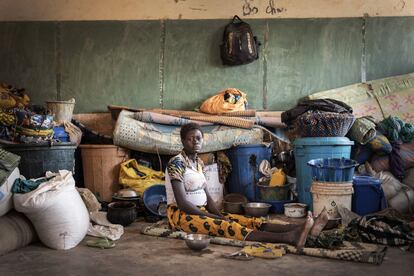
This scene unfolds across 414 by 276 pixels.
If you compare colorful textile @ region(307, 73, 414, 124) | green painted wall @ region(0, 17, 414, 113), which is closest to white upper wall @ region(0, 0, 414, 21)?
green painted wall @ region(0, 17, 414, 113)

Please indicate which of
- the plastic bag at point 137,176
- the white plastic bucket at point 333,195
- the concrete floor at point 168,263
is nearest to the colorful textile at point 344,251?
the concrete floor at point 168,263

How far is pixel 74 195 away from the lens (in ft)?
12.1

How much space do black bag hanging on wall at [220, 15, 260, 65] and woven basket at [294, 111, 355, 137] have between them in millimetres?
1729

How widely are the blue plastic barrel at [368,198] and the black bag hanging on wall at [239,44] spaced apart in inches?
104

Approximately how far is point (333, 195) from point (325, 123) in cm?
92

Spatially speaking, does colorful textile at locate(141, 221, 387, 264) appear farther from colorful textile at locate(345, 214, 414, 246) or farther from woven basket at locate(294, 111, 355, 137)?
woven basket at locate(294, 111, 355, 137)

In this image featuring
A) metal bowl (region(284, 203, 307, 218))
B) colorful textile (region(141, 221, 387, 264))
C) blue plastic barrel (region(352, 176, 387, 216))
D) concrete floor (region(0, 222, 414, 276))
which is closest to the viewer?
concrete floor (region(0, 222, 414, 276))

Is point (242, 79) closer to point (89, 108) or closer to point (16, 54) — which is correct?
point (89, 108)

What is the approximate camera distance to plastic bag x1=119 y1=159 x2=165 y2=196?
5324 millimetres

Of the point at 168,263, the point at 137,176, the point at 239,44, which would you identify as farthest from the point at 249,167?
the point at 168,263

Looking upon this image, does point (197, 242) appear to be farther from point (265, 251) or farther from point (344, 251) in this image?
point (344, 251)

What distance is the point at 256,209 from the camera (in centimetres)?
484

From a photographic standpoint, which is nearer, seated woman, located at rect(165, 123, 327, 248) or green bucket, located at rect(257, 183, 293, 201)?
seated woman, located at rect(165, 123, 327, 248)

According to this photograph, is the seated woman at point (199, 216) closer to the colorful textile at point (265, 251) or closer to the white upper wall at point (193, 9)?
the colorful textile at point (265, 251)
